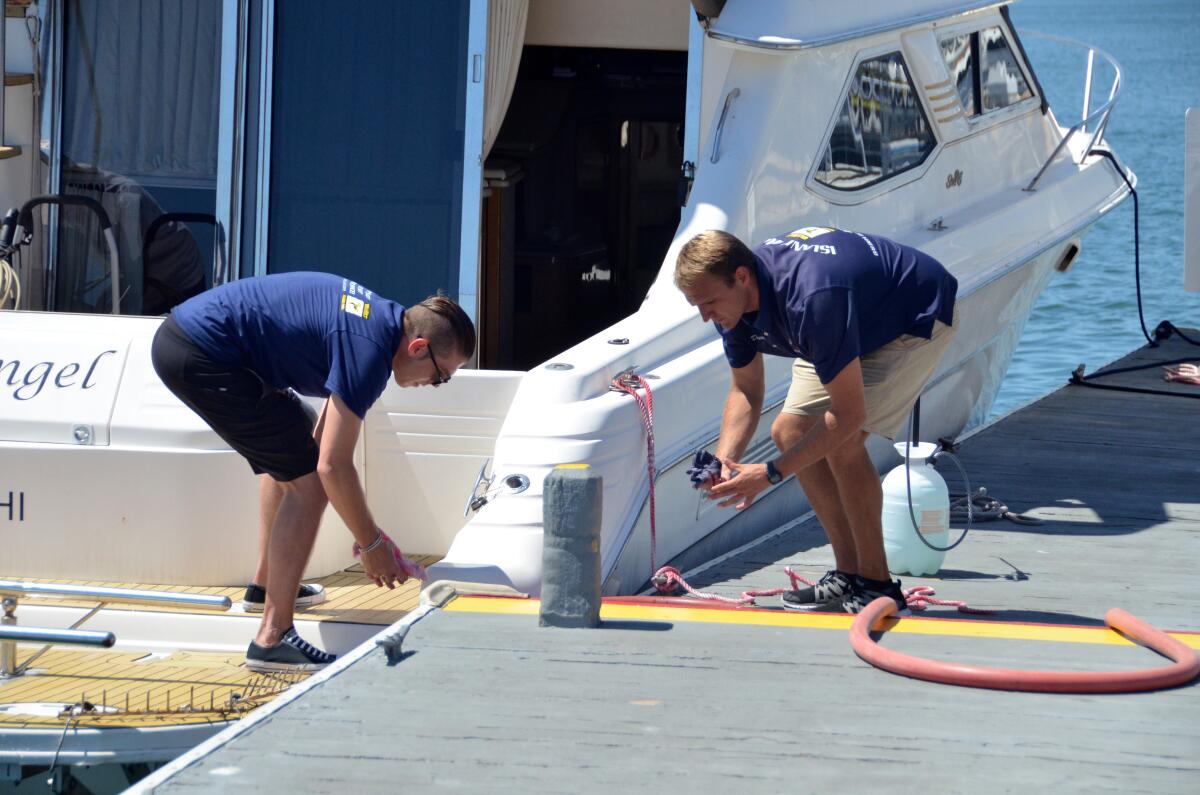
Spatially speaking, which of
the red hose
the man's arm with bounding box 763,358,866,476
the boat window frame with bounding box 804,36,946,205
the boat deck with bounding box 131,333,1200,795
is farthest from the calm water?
the red hose

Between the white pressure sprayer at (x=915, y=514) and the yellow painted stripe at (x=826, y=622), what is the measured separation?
2.60 ft

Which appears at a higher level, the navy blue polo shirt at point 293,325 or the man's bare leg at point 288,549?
the navy blue polo shirt at point 293,325

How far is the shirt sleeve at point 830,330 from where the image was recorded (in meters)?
3.99

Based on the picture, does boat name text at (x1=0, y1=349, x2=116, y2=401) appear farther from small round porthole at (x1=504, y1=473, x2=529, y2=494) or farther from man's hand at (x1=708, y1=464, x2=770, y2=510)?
man's hand at (x1=708, y1=464, x2=770, y2=510)

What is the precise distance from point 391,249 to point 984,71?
3287 mm

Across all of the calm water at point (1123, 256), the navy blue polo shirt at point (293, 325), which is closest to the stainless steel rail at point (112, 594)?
the navy blue polo shirt at point (293, 325)

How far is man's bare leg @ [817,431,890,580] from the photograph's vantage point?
425 centimetres

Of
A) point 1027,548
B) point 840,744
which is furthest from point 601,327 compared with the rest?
point 840,744

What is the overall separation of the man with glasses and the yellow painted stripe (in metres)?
0.33

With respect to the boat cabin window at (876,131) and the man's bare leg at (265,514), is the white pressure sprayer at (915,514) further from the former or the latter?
the man's bare leg at (265,514)

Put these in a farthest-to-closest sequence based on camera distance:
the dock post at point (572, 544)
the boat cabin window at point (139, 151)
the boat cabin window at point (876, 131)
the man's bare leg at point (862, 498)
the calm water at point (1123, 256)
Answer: the calm water at point (1123, 256)
the boat cabin window at point (876, 131)
the boat cabin window at point (139, 151)
the man's bare leg at point (862, 498)
the dock post at point (572, 544)

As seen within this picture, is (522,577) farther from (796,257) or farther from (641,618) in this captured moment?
(796,257)

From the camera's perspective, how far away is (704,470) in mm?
4051

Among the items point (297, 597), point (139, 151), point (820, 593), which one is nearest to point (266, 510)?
point (297, 597)
